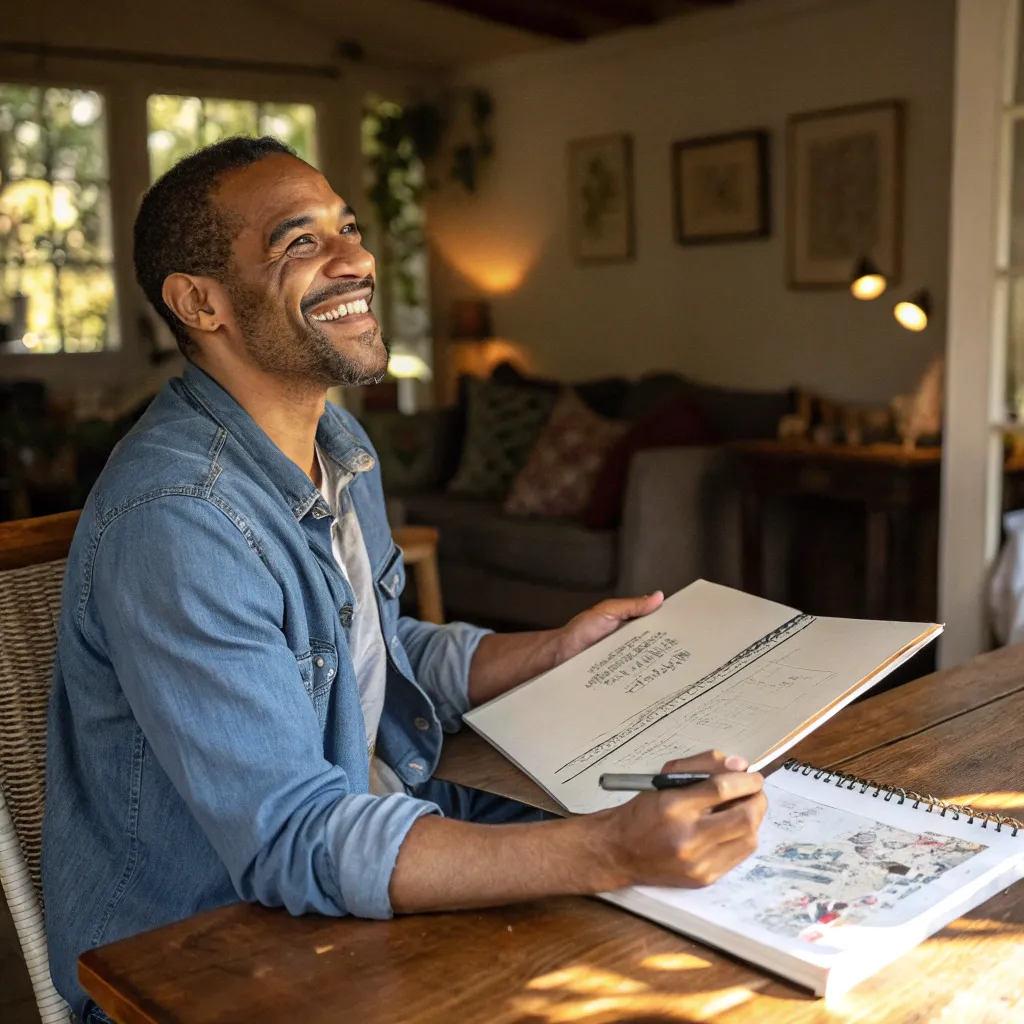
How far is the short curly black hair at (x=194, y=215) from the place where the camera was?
1.30 m

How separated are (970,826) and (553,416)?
4.04 meters

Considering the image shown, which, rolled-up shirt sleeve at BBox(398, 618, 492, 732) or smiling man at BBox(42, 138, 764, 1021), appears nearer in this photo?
smiling man at BBox(42, 138, 764, 1021)

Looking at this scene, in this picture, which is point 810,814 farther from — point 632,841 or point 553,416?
point 553,416

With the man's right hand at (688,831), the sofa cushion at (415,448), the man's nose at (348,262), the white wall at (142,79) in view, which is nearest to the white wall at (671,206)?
the white wall at (142,79)

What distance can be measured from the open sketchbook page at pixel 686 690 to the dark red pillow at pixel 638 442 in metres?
3.04

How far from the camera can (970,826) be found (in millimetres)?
990

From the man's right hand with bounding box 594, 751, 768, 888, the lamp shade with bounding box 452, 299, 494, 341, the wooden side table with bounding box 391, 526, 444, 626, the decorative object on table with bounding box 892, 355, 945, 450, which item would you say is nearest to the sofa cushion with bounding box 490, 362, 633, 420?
the lamp shade with bounding box 452, 299, 494, 341

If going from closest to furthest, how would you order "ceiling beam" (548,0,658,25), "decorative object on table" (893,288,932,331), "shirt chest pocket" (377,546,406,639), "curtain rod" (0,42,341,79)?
"shirt chest pocket" (377,546,406,639) < "decorative object on table" (893,288,932,331) < "ceiling beam" (548,0,658,25) < "curtain rod" (0,42,341,79)

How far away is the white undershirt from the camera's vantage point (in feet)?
4.51

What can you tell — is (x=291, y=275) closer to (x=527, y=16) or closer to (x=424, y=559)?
(x=424, y=559)

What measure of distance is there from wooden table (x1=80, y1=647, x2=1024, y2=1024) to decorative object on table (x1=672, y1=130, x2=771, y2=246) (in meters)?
4.57

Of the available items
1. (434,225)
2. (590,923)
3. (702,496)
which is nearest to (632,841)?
(590,923)

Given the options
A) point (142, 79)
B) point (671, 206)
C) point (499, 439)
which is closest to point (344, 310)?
point (499, 439)

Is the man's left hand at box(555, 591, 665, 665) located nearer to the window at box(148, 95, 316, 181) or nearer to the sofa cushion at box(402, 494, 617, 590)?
the sofa cushion at box(402, 494, 617, 590)
